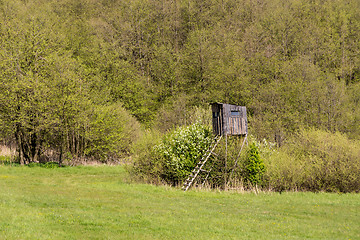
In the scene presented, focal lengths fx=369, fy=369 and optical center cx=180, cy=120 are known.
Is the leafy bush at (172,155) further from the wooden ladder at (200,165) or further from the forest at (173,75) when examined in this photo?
the forest at (173,75)

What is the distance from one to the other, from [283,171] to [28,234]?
20828mm

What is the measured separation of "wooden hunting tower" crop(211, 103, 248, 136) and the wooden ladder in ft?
2.71

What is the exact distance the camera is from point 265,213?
753 inches

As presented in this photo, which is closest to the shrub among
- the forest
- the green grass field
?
the forest

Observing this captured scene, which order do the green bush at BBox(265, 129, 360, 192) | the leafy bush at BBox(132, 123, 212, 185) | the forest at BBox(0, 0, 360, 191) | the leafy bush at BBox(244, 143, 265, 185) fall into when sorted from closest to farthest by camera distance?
the green bush at BBox(265, 129, 360, 192) < the leafy bush at BBox(244, 143, 265, 185) < the leafy bush at BBox(132, 123, 212, 185) < the forest at BBox(0, 0, 360, 191)

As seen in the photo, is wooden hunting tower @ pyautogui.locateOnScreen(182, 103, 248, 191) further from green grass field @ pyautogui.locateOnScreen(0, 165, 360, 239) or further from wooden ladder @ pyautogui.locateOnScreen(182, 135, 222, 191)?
green grass field @ pyautogui.locateOnScreen(0, 165, 360, 239)

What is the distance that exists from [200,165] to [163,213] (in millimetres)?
12468

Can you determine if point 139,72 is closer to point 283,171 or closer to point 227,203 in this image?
point 283,171

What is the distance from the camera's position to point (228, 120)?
29906 mm

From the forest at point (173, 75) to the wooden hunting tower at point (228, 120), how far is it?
135 inches

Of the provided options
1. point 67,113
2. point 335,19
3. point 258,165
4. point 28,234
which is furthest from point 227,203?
point 335,19

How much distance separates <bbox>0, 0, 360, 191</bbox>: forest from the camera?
3759 cm

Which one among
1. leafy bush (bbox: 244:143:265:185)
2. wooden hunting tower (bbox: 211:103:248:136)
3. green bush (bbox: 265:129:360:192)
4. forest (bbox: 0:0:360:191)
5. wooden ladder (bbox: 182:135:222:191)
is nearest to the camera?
wooden ladder (bbox: 182:135:222:191)

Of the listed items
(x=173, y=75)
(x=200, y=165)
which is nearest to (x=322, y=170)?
(x=200, y=165)
